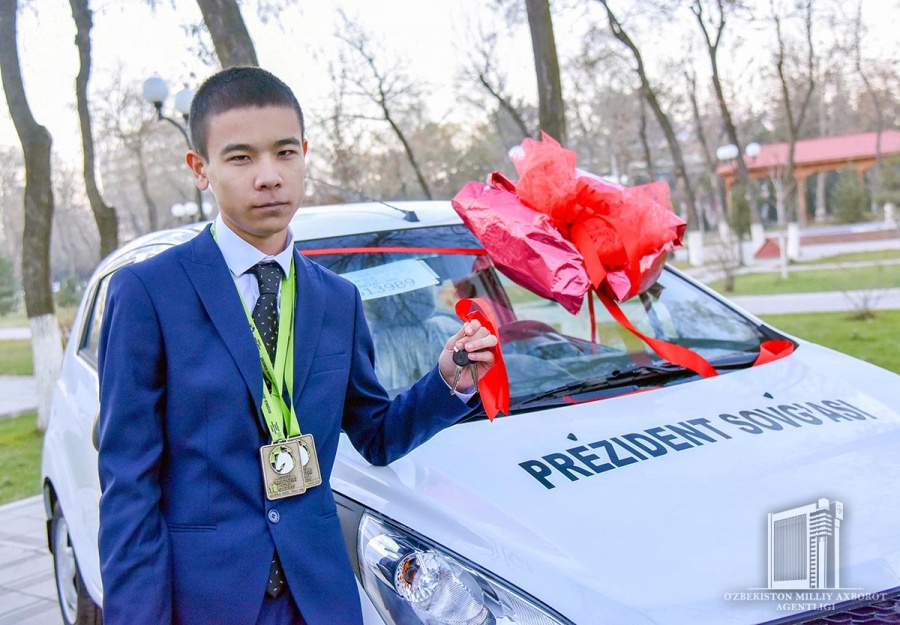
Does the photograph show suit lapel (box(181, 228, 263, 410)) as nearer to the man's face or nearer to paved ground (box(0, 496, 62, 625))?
the man's face

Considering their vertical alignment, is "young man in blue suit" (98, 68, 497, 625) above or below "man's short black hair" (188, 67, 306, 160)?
below

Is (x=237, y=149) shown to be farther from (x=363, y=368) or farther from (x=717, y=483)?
(x=717, y=483)

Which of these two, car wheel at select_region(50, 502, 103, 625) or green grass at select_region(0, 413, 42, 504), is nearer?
car wheel at select_region(50, 502, 103, 625)

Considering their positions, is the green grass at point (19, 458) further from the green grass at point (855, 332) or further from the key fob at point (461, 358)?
the green grass at point (855, 332)

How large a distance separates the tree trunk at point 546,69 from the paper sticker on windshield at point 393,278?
5.99 meters

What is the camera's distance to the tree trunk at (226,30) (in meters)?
7.09

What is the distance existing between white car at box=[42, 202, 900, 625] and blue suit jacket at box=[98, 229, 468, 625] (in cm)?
25

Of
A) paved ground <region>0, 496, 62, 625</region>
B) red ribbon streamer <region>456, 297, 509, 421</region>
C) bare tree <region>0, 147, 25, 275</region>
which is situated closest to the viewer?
red ribbon streamer <region>456, 297, 509, 421</region>

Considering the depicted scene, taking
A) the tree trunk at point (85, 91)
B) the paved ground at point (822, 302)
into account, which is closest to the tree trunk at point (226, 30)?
the tree trunk at point (85, 91)

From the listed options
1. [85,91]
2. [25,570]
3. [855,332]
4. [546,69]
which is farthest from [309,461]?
[85,91]

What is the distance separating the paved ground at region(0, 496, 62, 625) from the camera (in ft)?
14.9

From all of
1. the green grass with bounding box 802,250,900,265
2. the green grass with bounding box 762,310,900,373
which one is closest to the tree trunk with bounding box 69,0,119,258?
the green grass with bounding box 762,310,900,373

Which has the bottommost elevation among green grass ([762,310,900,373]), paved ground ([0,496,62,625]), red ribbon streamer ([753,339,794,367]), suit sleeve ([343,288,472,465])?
green grass ([762,310,900,373])

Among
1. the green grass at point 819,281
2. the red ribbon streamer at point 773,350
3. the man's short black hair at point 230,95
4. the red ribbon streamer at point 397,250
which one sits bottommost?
the green grass at point 819,281
